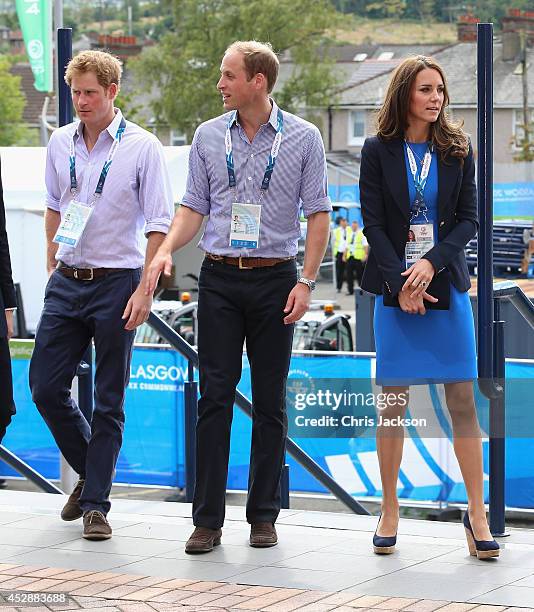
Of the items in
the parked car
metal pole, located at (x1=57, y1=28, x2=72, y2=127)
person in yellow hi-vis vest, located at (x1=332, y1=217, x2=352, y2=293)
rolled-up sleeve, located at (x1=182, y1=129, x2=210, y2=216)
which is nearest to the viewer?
rolled-up sleeve, located at (x1=182, y1=129, x2=210, y2=216)

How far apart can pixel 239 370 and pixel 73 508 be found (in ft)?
3.46

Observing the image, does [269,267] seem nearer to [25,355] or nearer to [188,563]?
[188,563]

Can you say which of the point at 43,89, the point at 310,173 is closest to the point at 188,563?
the point at 310,173

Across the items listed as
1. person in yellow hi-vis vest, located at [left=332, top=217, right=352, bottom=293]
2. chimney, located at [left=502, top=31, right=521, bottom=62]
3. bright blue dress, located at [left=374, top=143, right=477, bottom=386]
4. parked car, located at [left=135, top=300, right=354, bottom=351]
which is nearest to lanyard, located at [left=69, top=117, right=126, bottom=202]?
bright blue dress, located at [left=374, top=143, right=477, bottom=386]

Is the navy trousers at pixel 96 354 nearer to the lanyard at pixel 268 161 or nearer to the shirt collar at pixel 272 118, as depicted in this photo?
the lanyard at pixel 268 161

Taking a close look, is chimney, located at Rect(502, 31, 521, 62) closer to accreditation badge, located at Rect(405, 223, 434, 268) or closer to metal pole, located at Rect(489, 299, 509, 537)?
metal pole, located at Rect(489, 299, 509, 537)

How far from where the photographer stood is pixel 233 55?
5035 millimetres

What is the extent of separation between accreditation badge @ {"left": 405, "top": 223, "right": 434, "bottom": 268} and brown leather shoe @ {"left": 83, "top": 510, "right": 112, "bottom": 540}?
5.35ft

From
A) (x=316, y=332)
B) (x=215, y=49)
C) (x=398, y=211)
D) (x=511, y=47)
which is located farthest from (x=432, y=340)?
(x=511, y=47)

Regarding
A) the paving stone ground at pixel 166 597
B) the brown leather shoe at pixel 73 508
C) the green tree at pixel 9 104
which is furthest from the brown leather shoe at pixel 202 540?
the green tree at pixel 9 104

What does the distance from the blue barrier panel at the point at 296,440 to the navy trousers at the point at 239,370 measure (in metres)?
0.62

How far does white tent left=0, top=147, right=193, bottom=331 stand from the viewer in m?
9.91

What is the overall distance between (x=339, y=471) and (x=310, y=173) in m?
3.16

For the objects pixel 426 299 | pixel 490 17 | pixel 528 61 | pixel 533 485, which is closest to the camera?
pixel 426 299
